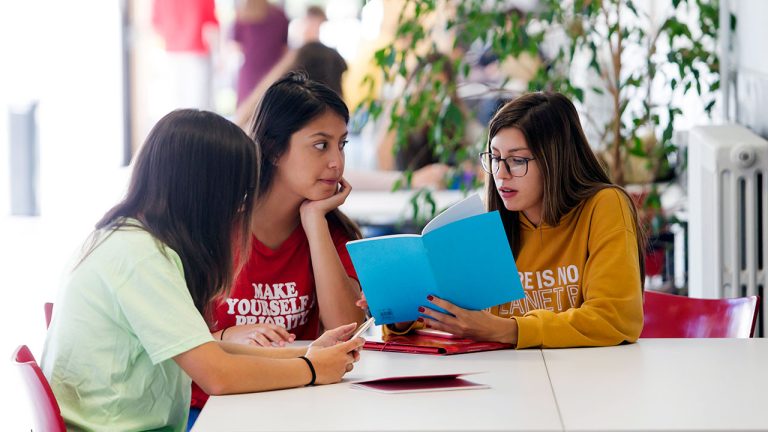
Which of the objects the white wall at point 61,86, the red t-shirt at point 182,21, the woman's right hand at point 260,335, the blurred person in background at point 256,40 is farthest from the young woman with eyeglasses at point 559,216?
the white wall at point 61,86

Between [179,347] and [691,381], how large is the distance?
0.82 meters

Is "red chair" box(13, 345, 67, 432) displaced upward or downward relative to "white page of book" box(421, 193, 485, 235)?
downward

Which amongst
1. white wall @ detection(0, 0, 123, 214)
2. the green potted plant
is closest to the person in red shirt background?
white wall @ detection(0, 0, 123, 214)

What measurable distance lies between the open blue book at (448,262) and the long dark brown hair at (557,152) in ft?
1.08

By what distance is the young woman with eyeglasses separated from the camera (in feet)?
6.92

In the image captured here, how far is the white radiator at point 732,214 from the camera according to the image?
3113 millimetres

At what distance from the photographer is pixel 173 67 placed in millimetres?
7355

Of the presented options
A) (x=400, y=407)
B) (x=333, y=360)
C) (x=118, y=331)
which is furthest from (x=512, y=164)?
(x=118, y=331)

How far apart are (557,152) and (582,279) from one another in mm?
275

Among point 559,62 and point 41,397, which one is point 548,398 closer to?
point 41,397

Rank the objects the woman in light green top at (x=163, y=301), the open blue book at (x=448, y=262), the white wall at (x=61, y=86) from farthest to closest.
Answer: the white wall at (x=61, y=86) < the open blue book at (x=448, y=262) < the woman in light green top at (x=163, y=301)

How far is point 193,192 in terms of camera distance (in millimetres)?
1777

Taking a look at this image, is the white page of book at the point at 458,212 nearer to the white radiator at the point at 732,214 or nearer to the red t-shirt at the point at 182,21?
the white radiator at the point at 732,214

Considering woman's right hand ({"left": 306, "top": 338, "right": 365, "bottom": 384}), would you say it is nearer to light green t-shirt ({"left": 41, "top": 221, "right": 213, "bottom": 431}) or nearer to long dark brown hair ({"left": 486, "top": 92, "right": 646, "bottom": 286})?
light green t-shirt ({"left": 41, "top": 221, "right": 213, "bottom": 431})
